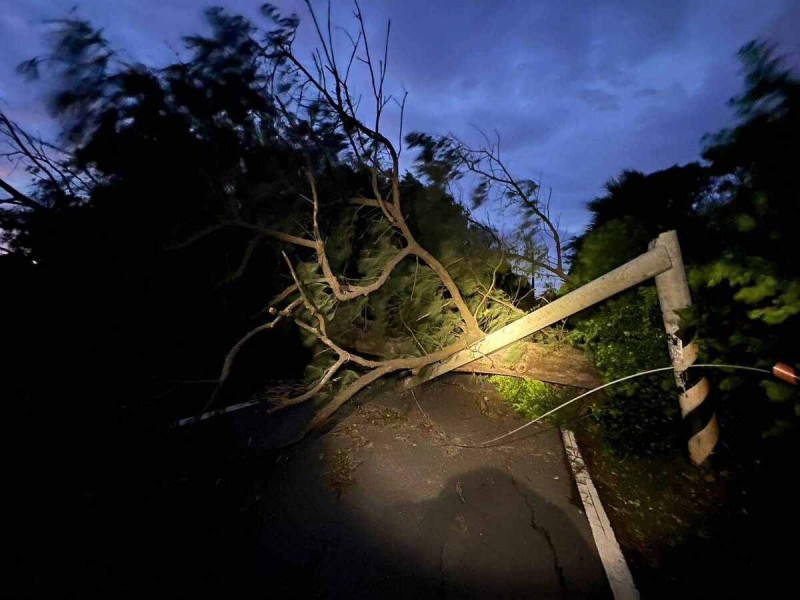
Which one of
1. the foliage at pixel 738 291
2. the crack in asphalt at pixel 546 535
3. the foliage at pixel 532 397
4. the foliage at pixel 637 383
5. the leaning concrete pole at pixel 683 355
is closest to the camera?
the foliage at pixel 738 291

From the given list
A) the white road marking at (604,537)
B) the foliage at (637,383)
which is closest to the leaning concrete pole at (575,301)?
the foliage at (637,383)

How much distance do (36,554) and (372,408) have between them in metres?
4.20

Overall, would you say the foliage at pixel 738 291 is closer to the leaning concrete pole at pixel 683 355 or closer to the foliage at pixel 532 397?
the leaning concrete pole at pixel 683 355

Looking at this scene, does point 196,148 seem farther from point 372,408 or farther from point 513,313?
point 513,313

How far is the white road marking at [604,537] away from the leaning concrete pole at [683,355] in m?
1.23

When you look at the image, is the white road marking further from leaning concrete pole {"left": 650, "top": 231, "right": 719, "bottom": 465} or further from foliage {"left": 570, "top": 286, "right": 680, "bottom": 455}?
leaning concrete pole {"left": 650, "top": 231, "right": 719, "bottom": 465}

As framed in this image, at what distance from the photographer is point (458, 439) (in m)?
4.79

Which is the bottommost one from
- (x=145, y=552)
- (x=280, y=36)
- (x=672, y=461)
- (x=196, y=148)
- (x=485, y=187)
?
(x=672, y=461)

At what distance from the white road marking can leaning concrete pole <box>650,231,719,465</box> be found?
1.23 metres

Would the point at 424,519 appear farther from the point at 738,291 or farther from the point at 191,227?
the point at 191,227

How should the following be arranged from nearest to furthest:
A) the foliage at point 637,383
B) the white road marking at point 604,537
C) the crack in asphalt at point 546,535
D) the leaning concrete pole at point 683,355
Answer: the white road marking at point 604,537
the crack in asphalt at point 546,535
the leaning concrete pole at point 683,355
the foliage at point 637,383

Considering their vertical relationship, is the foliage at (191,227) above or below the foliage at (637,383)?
above

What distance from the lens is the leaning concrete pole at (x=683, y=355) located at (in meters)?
3.22

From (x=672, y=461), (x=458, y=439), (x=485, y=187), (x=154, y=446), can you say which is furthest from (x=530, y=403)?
(x=154, y=446)
